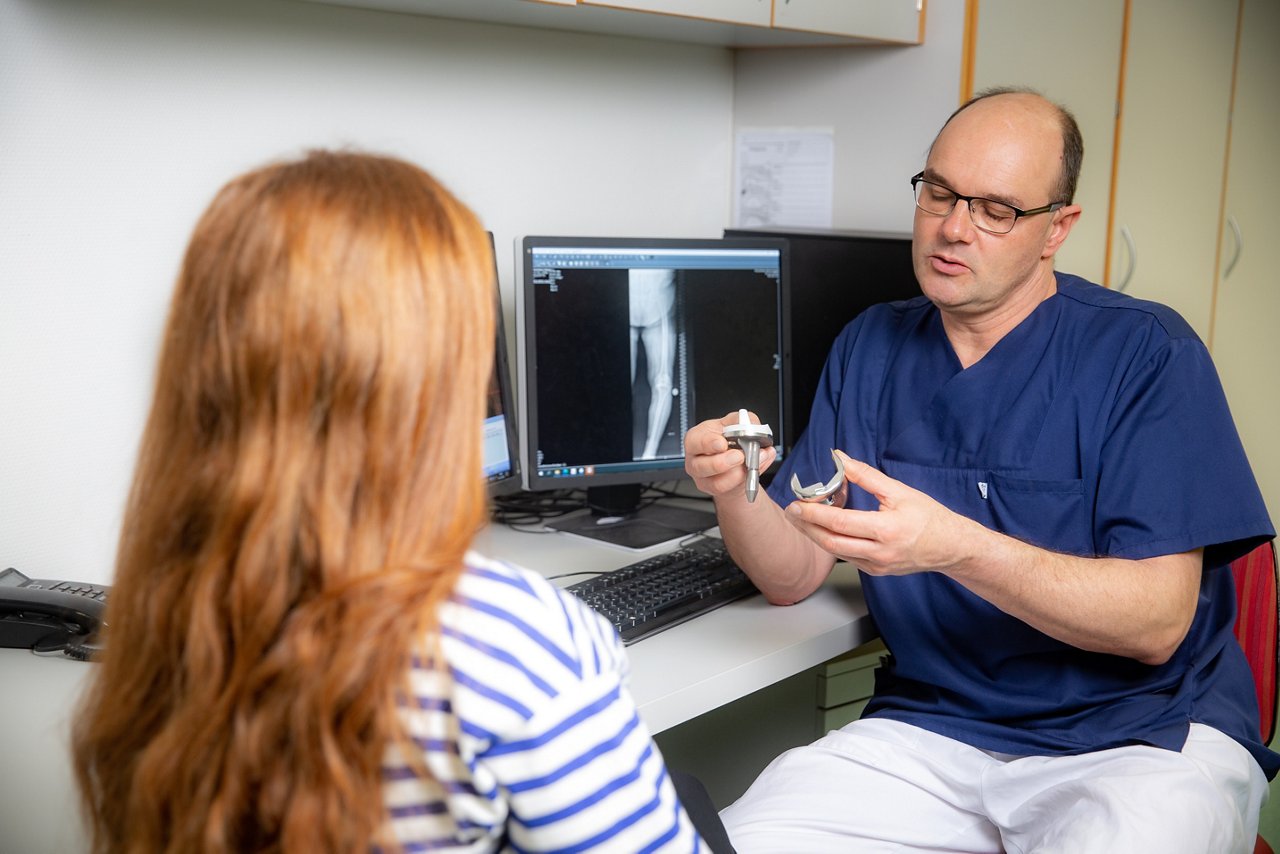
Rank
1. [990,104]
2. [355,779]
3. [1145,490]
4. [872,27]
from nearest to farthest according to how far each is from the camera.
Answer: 1. [355,779]
2. [1145,490]
3. [990,104]
4. [872,27]

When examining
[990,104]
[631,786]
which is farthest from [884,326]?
[631,786]

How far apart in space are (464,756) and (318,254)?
303 mm

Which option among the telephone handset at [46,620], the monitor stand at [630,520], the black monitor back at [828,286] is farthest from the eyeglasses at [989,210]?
the telephone handset at [46,620]

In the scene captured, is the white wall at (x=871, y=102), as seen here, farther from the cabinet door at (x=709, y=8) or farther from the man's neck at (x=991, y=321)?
the man's neck at (x=991, y=321)

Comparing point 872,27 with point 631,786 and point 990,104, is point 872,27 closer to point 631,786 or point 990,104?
point 990,104

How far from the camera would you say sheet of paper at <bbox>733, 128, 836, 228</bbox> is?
86.7 inches

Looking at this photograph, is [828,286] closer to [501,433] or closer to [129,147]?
[501,433]

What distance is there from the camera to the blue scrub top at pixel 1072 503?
1364 millimetres

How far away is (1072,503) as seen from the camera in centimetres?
142

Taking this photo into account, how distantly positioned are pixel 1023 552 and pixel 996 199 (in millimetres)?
476

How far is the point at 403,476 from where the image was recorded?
695 millimetres

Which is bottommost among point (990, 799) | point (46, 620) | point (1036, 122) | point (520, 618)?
point (990, 799)

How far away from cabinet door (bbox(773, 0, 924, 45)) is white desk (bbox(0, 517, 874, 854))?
0.89 meters

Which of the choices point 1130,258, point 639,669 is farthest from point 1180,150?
point 639,669
